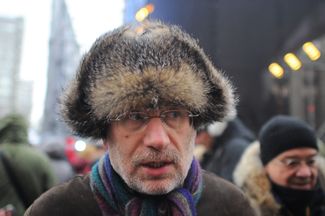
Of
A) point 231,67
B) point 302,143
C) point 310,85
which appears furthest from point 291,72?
point 302,143

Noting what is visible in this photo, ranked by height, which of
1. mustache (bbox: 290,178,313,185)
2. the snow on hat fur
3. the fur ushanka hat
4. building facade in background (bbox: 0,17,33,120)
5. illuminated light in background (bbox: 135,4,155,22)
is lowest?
mustache (bbox: 290,178,313,185)

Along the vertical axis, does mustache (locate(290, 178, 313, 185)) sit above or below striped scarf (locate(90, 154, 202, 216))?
below

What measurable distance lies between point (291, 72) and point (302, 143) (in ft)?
10.9

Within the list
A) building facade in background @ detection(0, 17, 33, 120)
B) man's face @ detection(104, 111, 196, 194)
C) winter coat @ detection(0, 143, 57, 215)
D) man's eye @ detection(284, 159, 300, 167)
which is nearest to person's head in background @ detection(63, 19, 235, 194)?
man's face @ detection(104, 111, 196, 194)

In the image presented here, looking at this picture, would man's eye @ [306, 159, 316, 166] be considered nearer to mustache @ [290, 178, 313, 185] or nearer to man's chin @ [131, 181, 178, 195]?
mustache @ [290, 178, 313, 185]

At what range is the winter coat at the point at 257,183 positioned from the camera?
8.93 feet

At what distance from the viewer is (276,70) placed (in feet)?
19.6

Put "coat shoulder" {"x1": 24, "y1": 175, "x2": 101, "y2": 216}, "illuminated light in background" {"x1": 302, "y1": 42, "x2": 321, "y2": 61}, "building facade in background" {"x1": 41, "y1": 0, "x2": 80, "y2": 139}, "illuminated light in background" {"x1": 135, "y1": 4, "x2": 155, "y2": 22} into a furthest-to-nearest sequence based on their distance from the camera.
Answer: "building facade in background" {"x1": 41, "y1": 0, "x2": 80, "y2": 139} → "illuminated light in background" {"x1": 135, "y1": 4, "x2": 155, "y2": 22} → "illuminated light in background" {"x1": 302, "y1": 42, "x2": 321, "y2": 61} → "coat shoulder" {"x1": 24, "y1": 175, "x2": 101, "y2": 216}

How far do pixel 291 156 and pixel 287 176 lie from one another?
0.41 ft

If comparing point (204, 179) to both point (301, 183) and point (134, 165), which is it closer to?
point (134, 165)

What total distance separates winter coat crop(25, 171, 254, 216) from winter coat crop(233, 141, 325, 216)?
55 cm

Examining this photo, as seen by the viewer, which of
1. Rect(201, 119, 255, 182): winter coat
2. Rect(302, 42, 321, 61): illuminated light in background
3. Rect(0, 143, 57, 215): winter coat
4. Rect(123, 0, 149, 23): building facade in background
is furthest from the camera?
Rect(123, 0, 149, 23): building facade in background

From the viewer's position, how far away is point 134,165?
1729 millimetres

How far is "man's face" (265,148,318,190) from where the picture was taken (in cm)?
266
